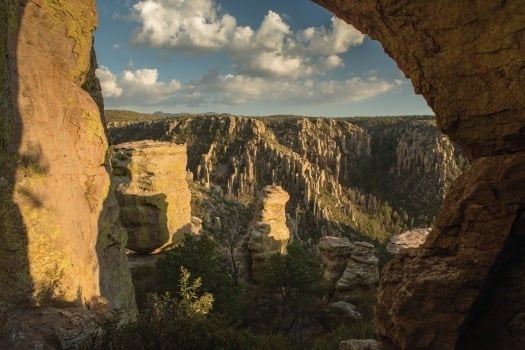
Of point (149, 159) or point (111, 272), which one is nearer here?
point (111, 272)

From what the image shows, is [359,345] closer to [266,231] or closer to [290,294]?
[290,294]

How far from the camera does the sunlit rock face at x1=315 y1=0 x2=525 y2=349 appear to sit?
6.33 metres

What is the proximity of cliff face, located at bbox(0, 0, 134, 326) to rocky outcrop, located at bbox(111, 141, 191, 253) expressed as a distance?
13946 mm

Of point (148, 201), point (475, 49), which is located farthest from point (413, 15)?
point (148, 201)

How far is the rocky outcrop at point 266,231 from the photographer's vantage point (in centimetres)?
3262

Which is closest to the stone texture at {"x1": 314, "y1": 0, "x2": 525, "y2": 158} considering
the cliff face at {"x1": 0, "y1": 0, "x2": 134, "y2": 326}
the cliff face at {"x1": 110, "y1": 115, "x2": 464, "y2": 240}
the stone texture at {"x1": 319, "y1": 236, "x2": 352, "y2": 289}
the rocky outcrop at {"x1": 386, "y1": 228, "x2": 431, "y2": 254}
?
the cliff face at {"x1": 0, "y1": 0, "x2": 134, "y2": 326}

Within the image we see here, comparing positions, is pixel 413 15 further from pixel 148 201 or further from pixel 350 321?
pixel 148 201

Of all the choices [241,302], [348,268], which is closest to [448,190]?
[241,302]

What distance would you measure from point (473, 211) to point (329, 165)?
401 ft

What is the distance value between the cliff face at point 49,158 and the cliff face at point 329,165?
69358 millimetres

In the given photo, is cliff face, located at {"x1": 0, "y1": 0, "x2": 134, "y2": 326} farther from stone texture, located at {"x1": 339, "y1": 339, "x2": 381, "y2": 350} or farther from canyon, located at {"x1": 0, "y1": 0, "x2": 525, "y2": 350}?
stone texture, located at {"x1": 339, "y1": 339, "x2": 381, "y2": 350}

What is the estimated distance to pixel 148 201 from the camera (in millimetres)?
28500

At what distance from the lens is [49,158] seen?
11.7 metres

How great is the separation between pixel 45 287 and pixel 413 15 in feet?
40.5
